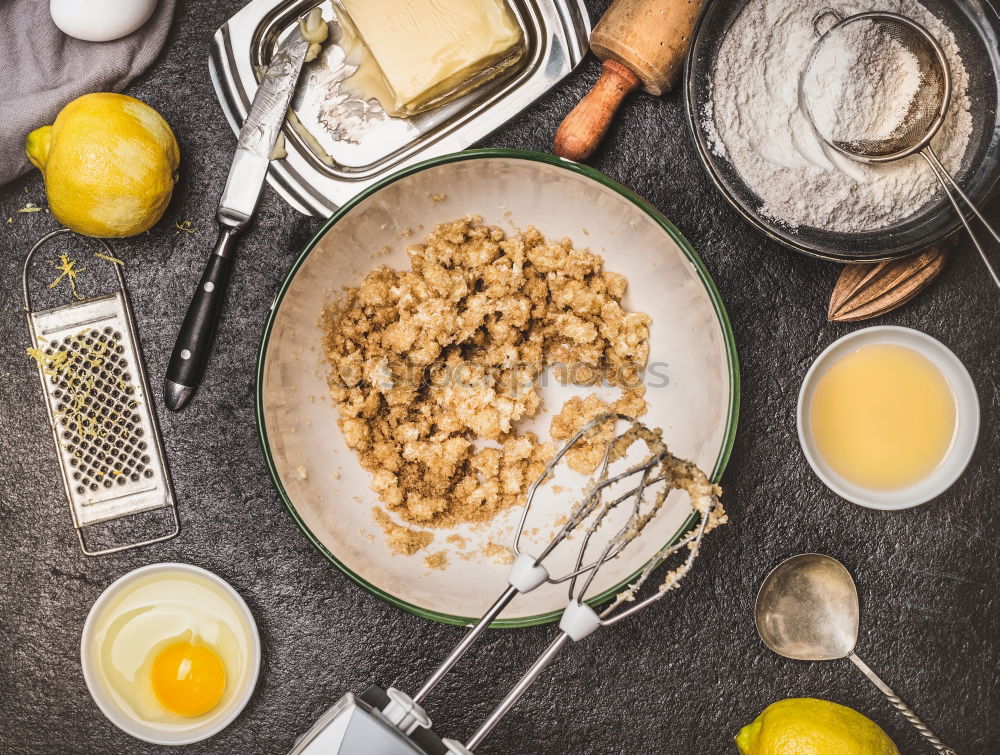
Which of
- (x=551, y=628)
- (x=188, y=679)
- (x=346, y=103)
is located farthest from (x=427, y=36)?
→ (x=188, y=679)

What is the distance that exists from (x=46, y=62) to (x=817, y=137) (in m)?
1.18

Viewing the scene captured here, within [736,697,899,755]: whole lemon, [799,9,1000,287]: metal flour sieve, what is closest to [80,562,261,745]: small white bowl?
[736,697,899,755]: whole lemon

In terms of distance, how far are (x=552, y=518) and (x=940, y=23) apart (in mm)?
920

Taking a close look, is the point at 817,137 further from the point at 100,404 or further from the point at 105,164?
the point at 100,404

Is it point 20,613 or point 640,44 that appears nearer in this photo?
point 640,44

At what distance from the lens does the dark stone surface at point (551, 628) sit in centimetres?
113

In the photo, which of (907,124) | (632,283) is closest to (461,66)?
(632,283)

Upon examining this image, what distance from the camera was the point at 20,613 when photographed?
3.89 ft

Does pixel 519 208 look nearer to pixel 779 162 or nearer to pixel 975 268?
pixel 779 162

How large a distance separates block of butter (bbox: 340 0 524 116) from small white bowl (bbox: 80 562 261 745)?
0.82 meters

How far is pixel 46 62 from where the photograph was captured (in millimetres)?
1100

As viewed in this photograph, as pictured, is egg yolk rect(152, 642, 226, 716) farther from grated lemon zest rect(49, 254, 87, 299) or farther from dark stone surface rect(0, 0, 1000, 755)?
grated lemon zest rect(49, 254, 87, 299)

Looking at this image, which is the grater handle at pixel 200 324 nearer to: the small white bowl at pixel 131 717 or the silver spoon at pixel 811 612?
the small white bowl at pixel 131 717

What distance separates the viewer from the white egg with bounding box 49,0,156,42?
105 centimetres
